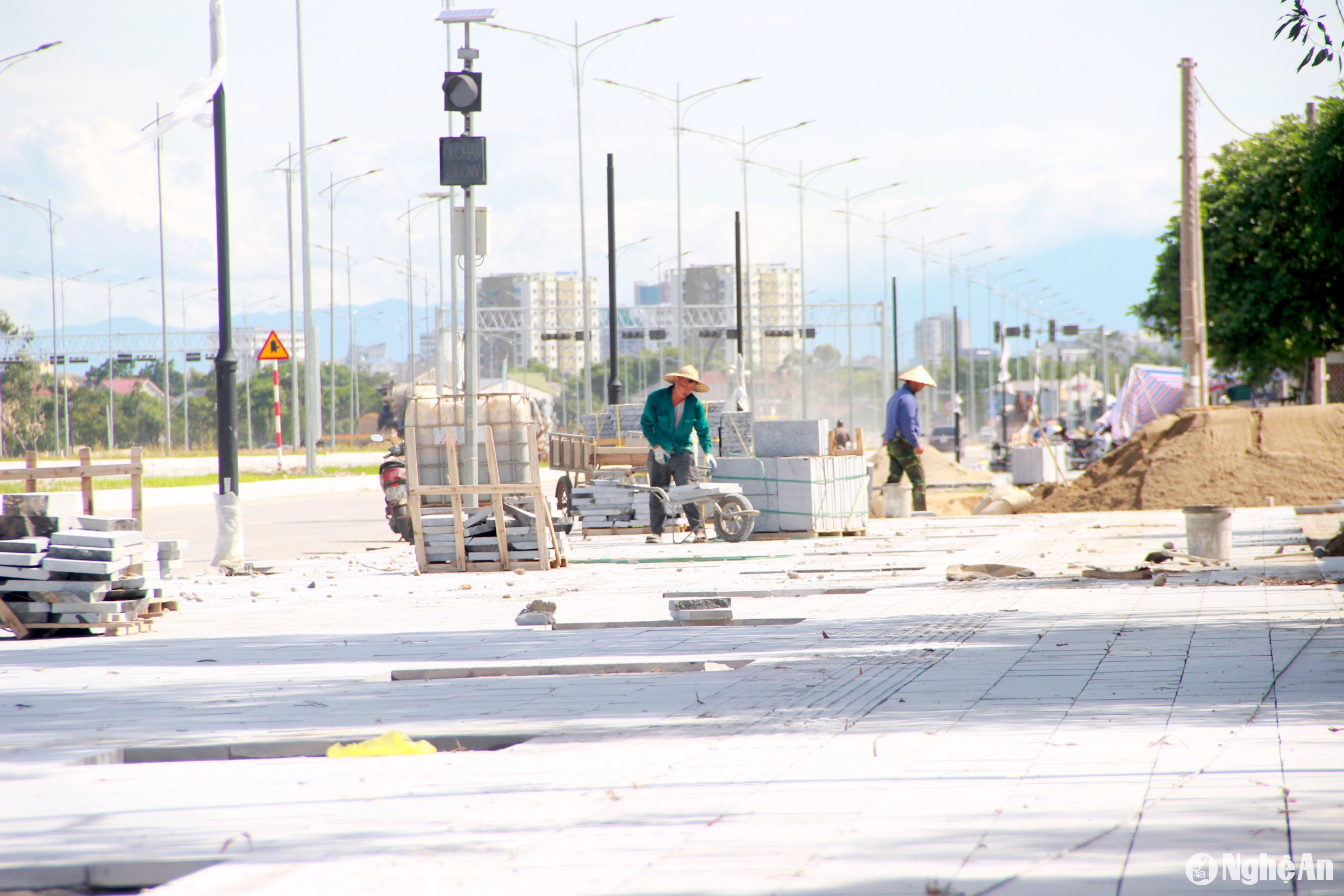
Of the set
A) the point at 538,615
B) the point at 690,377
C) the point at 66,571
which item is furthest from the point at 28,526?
the point at 690,377

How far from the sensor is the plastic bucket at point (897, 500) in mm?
20281

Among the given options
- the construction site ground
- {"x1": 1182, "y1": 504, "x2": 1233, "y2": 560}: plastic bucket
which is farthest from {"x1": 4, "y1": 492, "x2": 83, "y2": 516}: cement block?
{"x1": 1182, "y1": 504, "x2": 1233, "y2": 560}: plastic bucket

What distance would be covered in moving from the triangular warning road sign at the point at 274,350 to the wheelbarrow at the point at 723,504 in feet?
40.0

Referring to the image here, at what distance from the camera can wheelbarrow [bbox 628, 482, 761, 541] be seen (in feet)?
49.1

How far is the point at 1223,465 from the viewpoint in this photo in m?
21.2

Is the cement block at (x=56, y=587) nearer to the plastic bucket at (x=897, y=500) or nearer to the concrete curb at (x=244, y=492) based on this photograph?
the plastic bucket at (x=897, y=500)

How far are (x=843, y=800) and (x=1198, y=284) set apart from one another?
70.2ft

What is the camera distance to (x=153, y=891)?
11.2 feet

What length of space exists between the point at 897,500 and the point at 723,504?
223 inches

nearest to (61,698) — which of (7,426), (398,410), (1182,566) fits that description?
(1182,566)

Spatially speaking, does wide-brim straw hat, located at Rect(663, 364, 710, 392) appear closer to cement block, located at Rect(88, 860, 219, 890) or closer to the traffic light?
the traffic light

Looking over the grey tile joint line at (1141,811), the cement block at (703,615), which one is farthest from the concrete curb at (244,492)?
Answer: the grey tile joint line at (1141,811)

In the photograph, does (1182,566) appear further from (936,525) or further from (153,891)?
(153,891)

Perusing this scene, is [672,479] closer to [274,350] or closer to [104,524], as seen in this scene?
[104,524]
